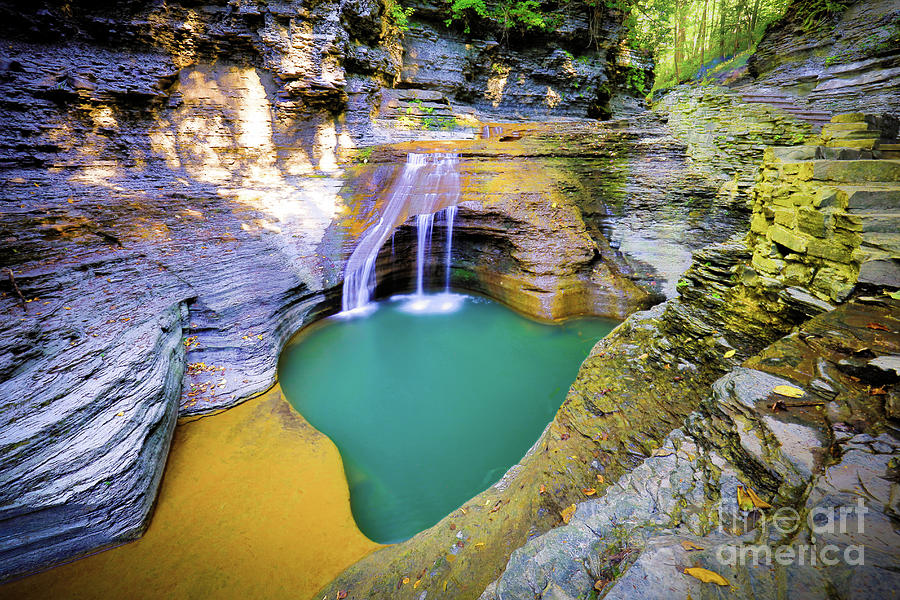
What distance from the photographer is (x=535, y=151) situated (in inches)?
367

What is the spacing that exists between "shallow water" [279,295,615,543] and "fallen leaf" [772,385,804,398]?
3137 millimetres

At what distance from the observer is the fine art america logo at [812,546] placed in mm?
1282

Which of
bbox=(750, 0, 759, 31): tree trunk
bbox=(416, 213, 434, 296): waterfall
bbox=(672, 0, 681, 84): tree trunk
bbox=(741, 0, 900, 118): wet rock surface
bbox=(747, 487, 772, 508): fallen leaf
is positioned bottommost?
bbox=(747, 487, 772, 508): fallen leaf

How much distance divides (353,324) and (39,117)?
8.27 metres

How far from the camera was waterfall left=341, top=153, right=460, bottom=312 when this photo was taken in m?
8.29

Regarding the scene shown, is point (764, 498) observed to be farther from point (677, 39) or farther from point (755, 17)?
point (677, 39)

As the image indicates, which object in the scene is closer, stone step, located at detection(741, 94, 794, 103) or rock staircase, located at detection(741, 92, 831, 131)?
rock staircase, located at detection(741, 92, 831, 131)

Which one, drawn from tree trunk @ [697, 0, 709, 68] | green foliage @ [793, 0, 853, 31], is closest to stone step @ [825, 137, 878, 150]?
green foliage @ [793, 0, 853, 31]

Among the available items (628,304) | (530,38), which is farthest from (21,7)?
(530,38)

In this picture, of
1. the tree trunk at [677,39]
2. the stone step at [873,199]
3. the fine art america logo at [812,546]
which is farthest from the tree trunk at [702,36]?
the fine art america logo at [812,546]

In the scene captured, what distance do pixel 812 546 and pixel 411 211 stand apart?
27.7 ft

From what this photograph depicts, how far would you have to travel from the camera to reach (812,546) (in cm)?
136

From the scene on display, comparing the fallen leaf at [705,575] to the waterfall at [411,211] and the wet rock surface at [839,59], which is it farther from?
the wet rock surface at [839,59]

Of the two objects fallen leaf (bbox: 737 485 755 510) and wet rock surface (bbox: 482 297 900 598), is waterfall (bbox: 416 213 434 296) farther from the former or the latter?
fallen leaf (bbox: 737 485 755 510)
